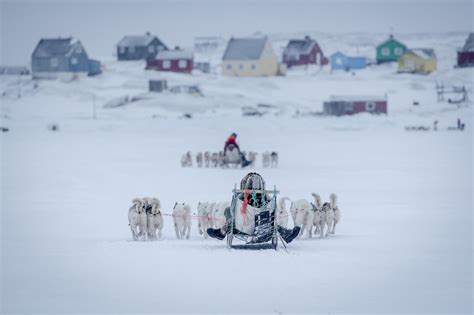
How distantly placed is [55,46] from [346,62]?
20928 mm

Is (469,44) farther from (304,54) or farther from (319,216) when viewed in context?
(319,216)

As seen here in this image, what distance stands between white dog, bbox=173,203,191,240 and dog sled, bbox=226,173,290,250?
86 centimetres

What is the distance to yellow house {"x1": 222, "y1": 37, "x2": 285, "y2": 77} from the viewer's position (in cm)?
6719

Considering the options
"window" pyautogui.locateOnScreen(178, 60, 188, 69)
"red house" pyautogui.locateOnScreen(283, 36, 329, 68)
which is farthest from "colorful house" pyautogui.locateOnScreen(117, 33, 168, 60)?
"red house" pyautogui.locateOnScreen(283, 36, 329, 68)

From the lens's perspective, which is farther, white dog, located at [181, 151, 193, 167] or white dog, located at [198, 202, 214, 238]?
white dog, located at [181, 151, 193, 167]

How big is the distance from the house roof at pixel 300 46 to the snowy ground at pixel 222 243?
84.8ft

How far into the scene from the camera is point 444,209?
16.6 metres

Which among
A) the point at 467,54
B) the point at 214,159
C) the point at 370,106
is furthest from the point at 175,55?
the point at 214,159

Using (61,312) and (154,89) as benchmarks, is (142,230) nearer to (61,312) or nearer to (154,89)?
(61,312)

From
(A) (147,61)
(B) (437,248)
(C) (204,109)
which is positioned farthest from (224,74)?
(B) (437,248)

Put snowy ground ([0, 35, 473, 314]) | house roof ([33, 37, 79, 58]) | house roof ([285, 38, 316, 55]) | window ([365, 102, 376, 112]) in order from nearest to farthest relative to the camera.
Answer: snowy ground ([0, 35, 473, 314]) → window ([365, 102, 376, 112]) → house roof ([33, 37, 79, 58]) → house roof ([285, 38, 316, 55])

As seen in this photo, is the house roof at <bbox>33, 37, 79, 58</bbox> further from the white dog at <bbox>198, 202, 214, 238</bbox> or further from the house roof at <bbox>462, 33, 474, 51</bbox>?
the white dog at <bbox>198, 202, 214, 238</bbox>

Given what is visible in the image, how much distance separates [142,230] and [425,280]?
4153mm

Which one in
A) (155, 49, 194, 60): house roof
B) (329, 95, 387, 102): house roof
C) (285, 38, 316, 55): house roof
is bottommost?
(329, 95, 387, 102): house roof
